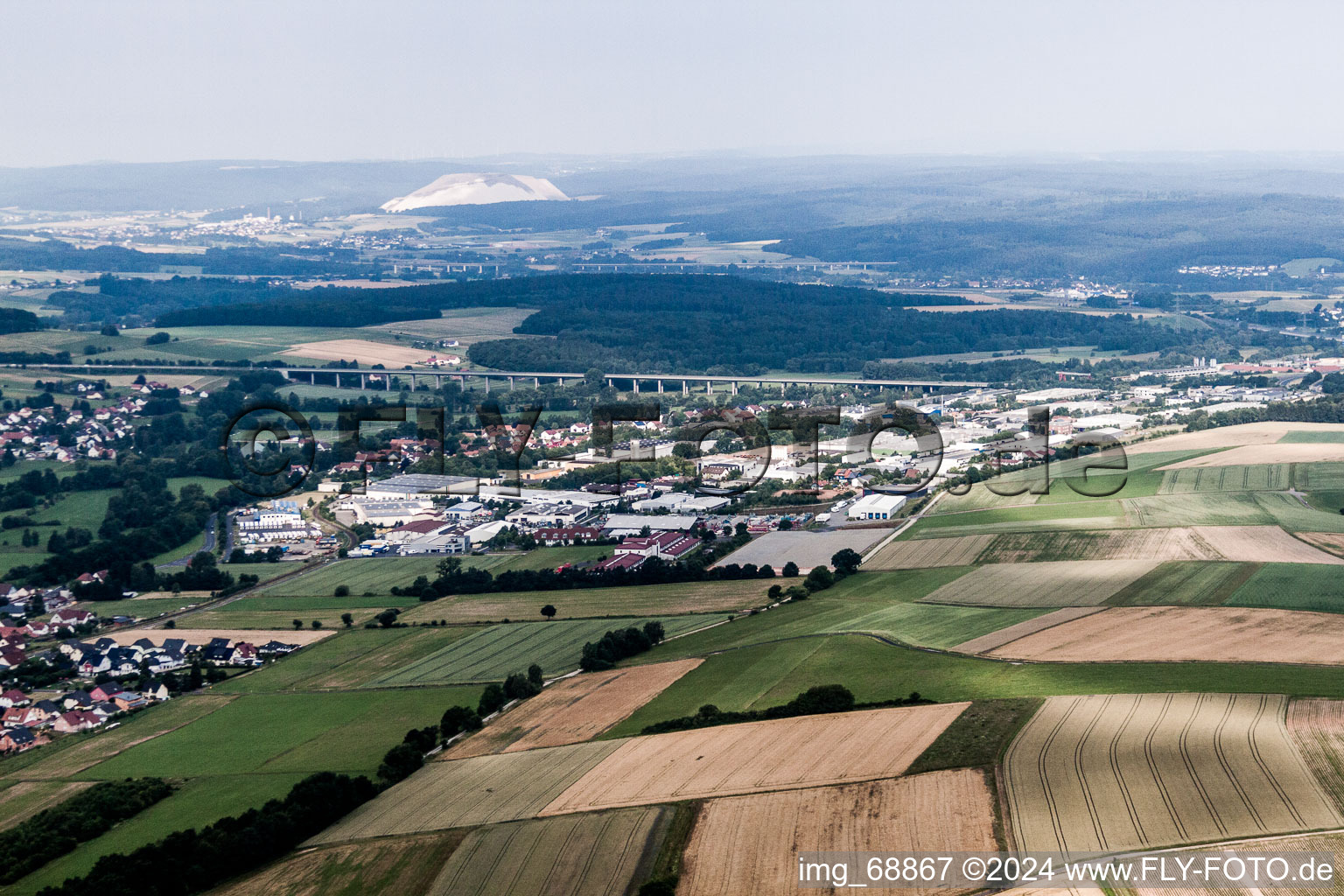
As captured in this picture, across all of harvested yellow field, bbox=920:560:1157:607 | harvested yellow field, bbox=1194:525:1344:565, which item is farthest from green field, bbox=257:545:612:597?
harvested yellow field, bbox=1194:525:1344:565

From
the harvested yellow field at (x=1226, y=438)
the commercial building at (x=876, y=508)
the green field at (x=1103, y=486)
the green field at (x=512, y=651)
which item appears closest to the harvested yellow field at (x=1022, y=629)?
the green field at (x=512, y=651)

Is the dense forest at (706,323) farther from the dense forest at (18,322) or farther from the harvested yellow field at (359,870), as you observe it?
the harvested yellow field at (359,870)

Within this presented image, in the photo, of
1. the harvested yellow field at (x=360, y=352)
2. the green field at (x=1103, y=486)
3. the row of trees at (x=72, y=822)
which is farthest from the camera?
the harvested yellow field at (x=360, y=352)

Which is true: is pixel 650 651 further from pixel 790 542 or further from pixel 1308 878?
pixel 1308 878

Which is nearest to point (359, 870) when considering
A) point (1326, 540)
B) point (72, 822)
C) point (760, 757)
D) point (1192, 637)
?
point (760, 757)

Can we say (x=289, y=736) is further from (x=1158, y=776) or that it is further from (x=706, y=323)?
(x=706, y=323)

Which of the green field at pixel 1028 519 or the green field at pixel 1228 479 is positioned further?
Answer: the green field at pixel 1228 479

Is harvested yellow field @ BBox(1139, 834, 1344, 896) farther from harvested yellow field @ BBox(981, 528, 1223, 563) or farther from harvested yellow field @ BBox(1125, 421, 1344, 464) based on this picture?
harvested yellow field @ BBox(1125, 421, 1344, 464)
